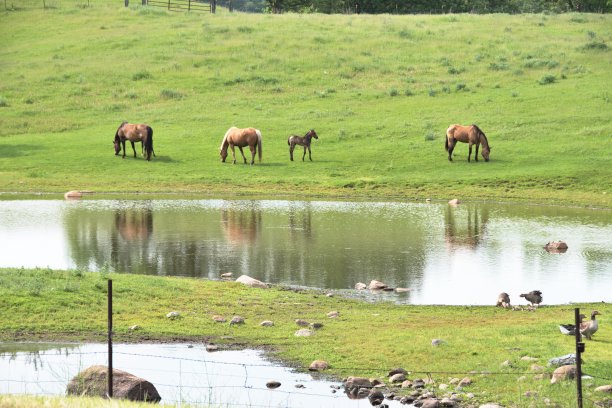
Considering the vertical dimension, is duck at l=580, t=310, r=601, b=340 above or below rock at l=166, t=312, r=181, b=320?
above

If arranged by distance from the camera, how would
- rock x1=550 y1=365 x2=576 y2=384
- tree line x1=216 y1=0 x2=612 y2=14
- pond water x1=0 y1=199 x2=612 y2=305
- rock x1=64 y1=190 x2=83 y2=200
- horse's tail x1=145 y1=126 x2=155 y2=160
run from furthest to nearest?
tree line x1=216 y1=0 x2=612 y2=14, horse's tail x1=145 y1=126 x2=155 y2=160, rock x1=64 y1=190 x2=83 y2=200, pond water x1=0 y1=199 x2=612 y2=305, rock x1=550 y1=365 x2=576 y2=384

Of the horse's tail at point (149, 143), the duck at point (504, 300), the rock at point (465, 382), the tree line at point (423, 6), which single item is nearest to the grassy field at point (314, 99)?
the horse's tail at point (149, 143)

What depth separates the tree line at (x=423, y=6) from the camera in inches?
4343

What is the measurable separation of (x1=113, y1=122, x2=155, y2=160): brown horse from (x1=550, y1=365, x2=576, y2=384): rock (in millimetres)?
38969

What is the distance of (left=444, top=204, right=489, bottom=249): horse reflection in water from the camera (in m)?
33.1

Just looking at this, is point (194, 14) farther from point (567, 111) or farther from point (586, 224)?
point (586, 224)

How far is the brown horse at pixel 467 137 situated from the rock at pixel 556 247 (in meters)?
18.4

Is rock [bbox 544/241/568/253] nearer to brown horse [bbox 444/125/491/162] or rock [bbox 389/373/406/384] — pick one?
rock [bbox 389/373/406/384]

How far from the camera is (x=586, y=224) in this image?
37.4 metres

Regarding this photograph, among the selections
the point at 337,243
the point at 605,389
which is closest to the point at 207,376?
the point at 605,389

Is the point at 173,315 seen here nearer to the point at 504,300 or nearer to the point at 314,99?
the point at 504,300

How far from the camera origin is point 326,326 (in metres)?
20.7

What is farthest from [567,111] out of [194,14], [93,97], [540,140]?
[194,14]

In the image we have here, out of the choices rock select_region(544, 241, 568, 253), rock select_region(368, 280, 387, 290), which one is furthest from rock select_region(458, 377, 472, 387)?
rock select_region(544, 241, 568, 253)
